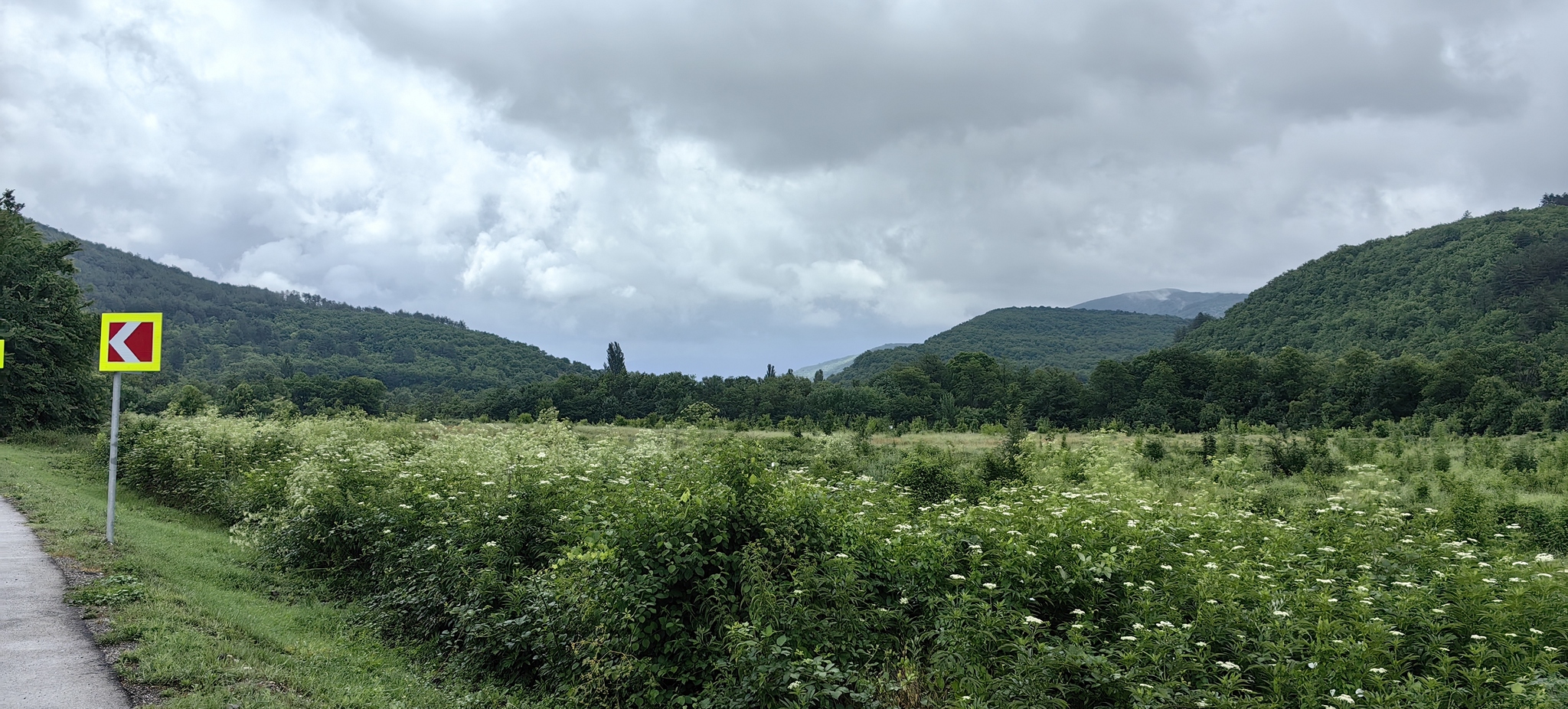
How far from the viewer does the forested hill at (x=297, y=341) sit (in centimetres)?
9794


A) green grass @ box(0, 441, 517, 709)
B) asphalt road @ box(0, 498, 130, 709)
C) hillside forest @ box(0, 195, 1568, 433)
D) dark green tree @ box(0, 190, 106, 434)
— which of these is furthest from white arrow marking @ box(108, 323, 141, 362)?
dark green tree @ box(0, 190, 106, 434)

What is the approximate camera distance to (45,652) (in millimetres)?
5520

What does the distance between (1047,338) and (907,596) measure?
121 metres

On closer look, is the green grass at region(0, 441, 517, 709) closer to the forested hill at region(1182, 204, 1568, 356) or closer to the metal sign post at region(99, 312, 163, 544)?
the metal sign post at region(99, 312, 163, 544)

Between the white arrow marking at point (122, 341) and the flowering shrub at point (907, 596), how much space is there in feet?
12.1

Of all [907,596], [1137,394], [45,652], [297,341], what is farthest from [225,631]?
[297,341]

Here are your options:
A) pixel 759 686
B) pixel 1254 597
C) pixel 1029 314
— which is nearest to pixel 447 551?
pixel 759 686

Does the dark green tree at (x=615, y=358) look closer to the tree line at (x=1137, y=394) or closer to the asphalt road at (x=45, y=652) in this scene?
the tree line at (x=1137, y=394)

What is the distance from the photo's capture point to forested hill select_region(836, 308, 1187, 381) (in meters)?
106

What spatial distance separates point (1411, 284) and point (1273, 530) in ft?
275

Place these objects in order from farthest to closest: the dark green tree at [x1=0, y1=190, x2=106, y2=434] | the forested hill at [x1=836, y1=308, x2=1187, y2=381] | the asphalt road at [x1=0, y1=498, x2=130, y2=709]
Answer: the forested hill at [x1=836, y1=308, x2=1187, y2=381] < the dark green tree at [x1=0, y1=190, x2=106, y2=434] < the asphalt road at [x1=0, y1=498, x2=130, y2=709]

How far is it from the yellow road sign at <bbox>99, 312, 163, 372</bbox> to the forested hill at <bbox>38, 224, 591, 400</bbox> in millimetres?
82668

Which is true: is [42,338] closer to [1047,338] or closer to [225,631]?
[225,631]

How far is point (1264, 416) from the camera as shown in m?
52.5
